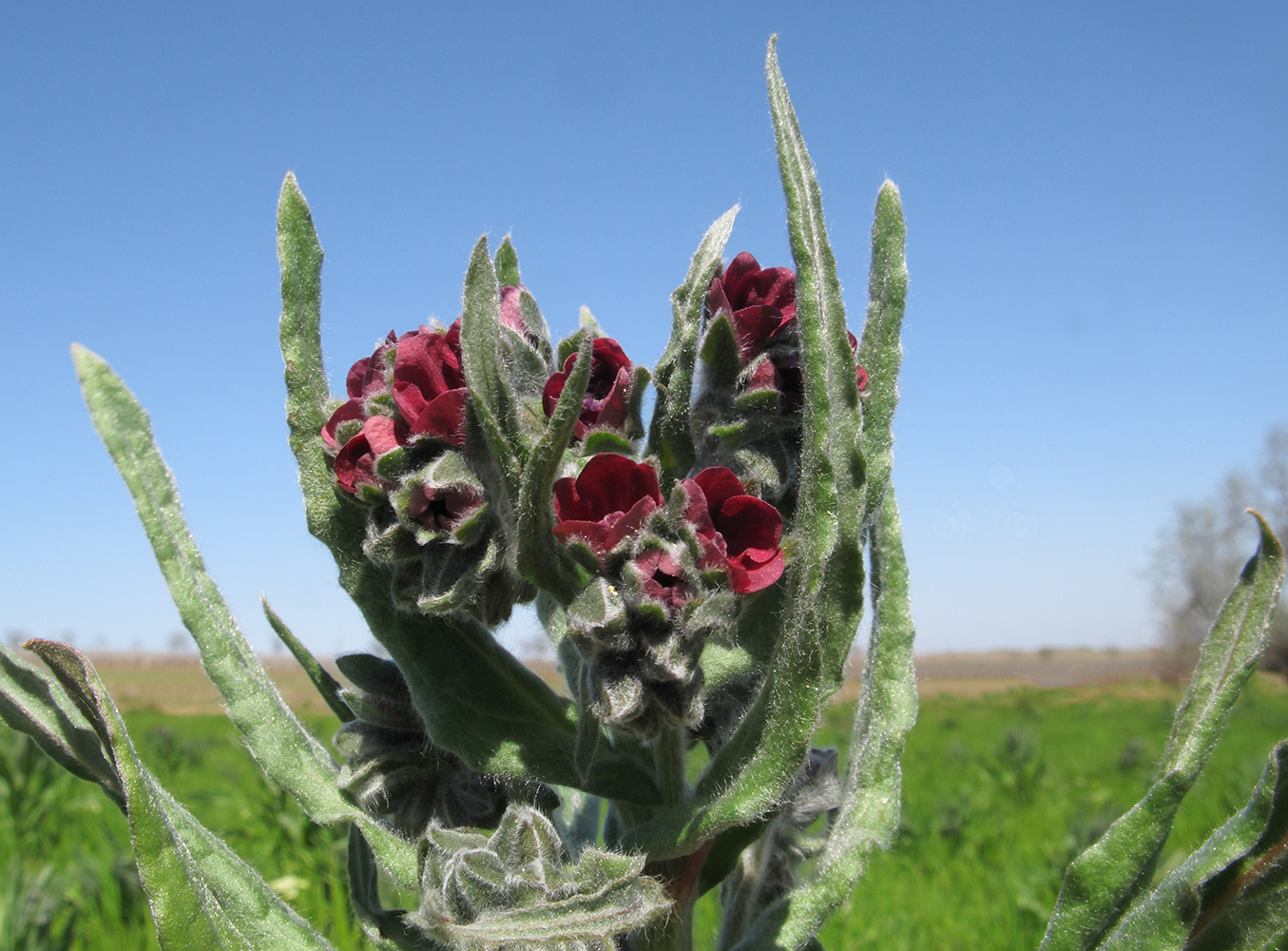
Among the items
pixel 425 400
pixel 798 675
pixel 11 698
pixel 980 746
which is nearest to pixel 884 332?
pixel 798 675

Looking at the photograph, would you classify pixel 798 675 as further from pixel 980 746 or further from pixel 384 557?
pixel 980 746

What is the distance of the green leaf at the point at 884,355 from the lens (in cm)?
191

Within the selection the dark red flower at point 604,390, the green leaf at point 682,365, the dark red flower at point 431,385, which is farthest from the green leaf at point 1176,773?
the dark red flower at point 431,385

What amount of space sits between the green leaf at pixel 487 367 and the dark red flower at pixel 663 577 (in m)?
0.30

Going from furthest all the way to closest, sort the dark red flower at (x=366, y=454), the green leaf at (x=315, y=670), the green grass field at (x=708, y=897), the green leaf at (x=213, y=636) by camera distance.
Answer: the green grass field at (x=708, y=897), the green leaf at (x=315, y=670), the green leaf at (x=213, y=636), the dark red flower at (x=366, y=454)

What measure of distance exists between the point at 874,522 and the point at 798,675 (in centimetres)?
74

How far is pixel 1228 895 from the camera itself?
186cm

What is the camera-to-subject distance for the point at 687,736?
2.06m

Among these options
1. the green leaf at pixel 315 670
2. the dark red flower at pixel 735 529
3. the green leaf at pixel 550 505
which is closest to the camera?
the green leaf at pixel 550 505

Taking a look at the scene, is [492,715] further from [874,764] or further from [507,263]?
[507,263]

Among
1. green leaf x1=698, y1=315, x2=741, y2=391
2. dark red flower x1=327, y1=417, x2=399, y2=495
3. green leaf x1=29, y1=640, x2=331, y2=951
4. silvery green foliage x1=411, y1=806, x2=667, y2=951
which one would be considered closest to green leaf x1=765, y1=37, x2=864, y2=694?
green leaf x1=698, y1=315, x2=741, y2=391

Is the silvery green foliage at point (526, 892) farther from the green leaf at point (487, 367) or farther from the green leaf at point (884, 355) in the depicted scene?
the green leaf at point (884, 355)

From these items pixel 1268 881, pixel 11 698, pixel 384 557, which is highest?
pixel 384 557

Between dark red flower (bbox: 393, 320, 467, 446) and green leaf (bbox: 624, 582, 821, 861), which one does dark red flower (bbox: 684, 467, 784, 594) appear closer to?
green leaf (bbox: 624, 582, 821, 861)
